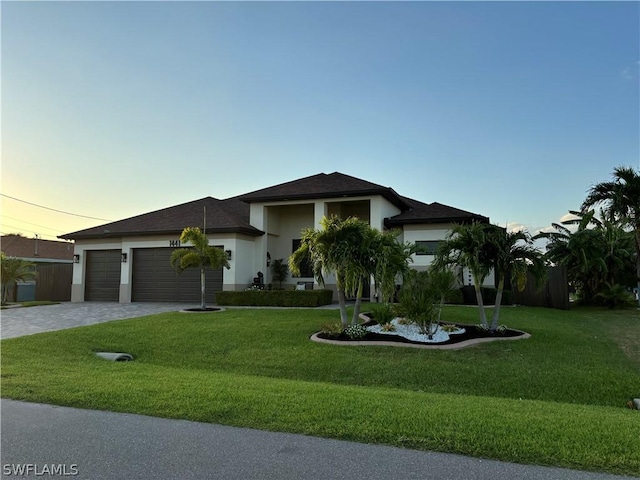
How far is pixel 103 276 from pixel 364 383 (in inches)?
757

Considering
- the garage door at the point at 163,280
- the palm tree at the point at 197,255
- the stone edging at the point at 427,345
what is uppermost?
the palm tree at the point at 197,255

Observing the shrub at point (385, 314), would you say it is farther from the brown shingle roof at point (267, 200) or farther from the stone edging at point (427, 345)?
the brown shingle roof at point (267, 200)

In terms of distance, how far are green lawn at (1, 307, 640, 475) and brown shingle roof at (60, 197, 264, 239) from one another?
7.68 metres

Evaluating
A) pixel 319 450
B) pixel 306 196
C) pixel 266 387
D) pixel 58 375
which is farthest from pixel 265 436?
pixel 306 196

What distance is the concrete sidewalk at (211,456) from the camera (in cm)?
365

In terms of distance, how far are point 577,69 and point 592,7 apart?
2228 mm

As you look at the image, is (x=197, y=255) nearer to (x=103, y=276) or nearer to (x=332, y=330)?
(x=332, y=330)

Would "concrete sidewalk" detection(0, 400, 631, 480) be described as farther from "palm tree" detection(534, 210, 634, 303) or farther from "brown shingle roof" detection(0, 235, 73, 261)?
"brown shingle roof" detection(0, 235, 73, 261)

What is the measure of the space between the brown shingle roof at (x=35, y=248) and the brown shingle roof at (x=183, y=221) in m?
19.3

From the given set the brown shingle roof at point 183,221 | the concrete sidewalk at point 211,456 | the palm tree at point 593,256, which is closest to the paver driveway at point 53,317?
the brown shingle roof at point 183,221

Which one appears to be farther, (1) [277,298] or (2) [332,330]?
(1) [277,298]

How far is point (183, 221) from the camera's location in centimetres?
2169

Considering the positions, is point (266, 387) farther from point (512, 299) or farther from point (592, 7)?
point (512, 299)

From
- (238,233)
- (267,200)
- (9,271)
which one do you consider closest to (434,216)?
(267,200)
